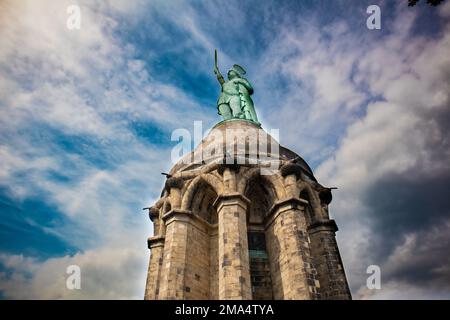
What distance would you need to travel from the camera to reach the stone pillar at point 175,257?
28.3 ft

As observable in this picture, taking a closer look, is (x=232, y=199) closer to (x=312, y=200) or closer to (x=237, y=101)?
(x=312, y=200)

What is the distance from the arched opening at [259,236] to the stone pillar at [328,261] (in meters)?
1.91

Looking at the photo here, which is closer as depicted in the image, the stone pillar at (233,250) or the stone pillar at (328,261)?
the stone pillar at (233,250)

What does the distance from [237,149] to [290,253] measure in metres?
4.76

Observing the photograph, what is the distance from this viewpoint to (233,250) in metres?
8.45

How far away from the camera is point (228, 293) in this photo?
7.62 metres

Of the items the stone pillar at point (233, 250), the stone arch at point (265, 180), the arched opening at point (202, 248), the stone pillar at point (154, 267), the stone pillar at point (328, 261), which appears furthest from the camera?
the stone pillar at point (154, 267)

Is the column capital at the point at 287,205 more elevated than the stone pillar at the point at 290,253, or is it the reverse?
→ the column capital at the point at 287,205

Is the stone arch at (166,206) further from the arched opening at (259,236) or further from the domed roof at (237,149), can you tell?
the arched opening at (259,236)

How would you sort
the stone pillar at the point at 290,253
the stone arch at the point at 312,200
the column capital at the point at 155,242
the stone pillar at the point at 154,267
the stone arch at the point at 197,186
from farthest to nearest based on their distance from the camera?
1. the column capital at the point at 155,242
2. the stone arch at the point at 312,200
3. the stone pillar at the point at 154,267
4. the stone arch at the point at 197,186
5. the stone pillar at the point at 290,253

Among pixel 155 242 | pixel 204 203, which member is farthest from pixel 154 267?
pixel 204 203

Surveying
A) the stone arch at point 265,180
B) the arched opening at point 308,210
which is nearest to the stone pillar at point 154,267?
the stone arch at point 265,180

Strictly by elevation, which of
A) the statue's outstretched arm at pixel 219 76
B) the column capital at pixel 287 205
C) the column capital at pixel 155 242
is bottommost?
the column capital at pixel 155 242
